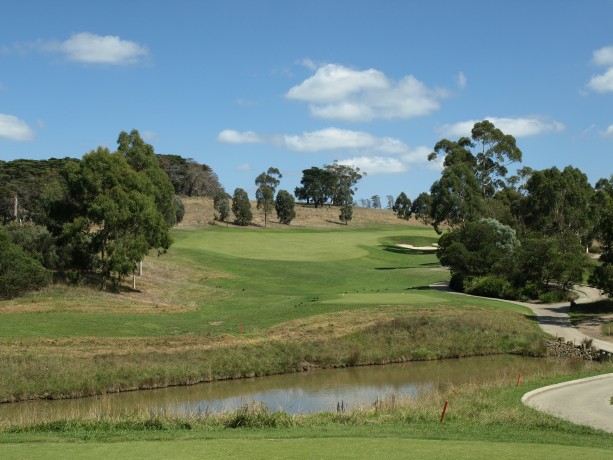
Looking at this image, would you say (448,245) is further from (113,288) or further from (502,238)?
(113,288)

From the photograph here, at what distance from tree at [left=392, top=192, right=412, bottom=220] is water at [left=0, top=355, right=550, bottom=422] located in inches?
4858

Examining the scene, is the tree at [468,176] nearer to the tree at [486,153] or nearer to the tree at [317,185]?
the tree at [486,153]

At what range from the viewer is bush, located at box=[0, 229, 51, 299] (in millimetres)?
44219

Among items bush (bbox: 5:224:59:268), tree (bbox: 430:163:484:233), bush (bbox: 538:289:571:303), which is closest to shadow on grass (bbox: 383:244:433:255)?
tree (bbox: 430:163:484:233)

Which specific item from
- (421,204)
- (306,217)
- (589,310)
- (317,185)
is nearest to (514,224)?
(589,310)

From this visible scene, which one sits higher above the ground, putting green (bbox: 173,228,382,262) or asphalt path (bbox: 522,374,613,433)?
putting green (bbox: 173,228,382,262)

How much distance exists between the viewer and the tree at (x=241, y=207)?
11856cm

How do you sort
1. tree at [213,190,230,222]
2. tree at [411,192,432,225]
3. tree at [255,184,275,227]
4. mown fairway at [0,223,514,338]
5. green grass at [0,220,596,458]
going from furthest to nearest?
tree at [411,192,432,225] < tree at [255,184,275,227] < tree at [213,190,230,222] < mown fairway at [0,223,514,338] < green grass at [0,220,596,458]

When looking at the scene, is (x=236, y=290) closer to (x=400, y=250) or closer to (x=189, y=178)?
(x=400, y=250)

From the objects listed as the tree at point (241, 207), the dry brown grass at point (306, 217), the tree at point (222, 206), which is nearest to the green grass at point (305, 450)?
the dry brown grass at point (306, 217)

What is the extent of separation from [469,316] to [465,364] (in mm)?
6788

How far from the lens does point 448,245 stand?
65938 mm

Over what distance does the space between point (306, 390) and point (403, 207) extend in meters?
137

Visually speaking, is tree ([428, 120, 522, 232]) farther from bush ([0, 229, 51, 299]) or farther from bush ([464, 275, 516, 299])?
bush ([0, 229, 51, 299])
